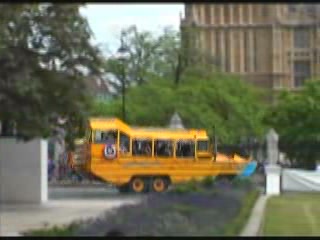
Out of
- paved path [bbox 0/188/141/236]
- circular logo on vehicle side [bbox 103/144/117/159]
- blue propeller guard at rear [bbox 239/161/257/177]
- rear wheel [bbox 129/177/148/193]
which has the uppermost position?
circular logo on vehicle side [bbox 103/144/117/159]

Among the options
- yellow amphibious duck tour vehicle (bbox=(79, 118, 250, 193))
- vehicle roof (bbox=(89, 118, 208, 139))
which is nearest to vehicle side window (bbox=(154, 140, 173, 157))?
yellow amphibious duck tour vehicle (bbox=(79, 118, 250, 193))

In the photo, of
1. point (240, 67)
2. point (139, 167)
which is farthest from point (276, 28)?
point (139, 167)

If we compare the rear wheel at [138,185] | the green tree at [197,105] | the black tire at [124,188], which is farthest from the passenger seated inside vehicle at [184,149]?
the green tree at [197,105]

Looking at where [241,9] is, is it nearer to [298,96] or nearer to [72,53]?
[298,96]

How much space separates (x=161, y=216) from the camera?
55.2 feet

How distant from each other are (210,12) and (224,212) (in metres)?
87.3

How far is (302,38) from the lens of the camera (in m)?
123

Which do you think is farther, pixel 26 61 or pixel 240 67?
pixel 240 67

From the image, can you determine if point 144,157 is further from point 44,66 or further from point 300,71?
point 300,71

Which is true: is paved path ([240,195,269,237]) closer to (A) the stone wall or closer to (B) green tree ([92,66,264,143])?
(A) the stone wall

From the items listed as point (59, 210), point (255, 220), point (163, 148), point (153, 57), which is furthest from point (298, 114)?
point (255, 220)

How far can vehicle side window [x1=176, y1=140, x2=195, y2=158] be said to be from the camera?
35019 mm

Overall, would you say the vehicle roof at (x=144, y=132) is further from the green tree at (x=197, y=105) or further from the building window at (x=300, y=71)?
the building window at (x=300, y=71)

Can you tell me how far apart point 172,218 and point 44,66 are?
280 inches
